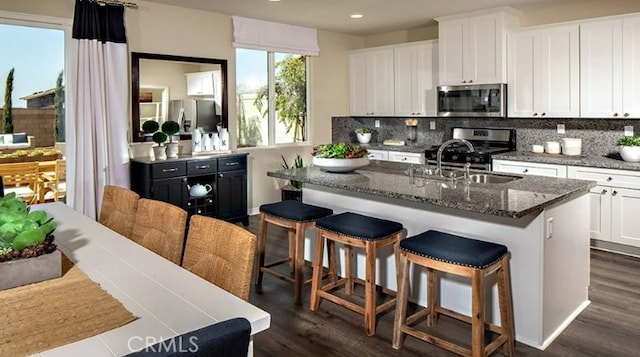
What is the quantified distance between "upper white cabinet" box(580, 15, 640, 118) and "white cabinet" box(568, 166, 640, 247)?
648 millimetres

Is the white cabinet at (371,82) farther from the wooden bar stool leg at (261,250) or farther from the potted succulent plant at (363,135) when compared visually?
the wooden bar stool leg at (261,250)

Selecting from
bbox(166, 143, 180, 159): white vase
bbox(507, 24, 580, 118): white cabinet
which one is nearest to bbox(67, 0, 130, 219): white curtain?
bbox(166, 143, 180, 159): white vase

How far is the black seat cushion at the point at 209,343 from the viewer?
88 centimetres

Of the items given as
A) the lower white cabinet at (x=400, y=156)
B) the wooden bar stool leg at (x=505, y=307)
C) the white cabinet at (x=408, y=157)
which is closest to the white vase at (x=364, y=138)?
the lower white cabinet at (x=400, y=156)

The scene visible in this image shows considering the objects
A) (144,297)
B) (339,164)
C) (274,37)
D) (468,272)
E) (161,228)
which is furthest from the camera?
(274,37)

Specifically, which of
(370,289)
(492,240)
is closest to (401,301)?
(370,289)

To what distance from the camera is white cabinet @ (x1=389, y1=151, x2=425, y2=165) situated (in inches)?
239

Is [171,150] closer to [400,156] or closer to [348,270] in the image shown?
[348,270]

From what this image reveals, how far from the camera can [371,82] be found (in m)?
6.87

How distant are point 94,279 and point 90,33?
367 centimetres

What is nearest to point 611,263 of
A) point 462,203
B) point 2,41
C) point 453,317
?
point 453,317

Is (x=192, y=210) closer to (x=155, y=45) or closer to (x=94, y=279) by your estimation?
(x=155, y=45)

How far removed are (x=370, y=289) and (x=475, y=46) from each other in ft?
12.2

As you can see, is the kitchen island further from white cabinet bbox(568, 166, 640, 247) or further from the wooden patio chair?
the wooden patio chair
